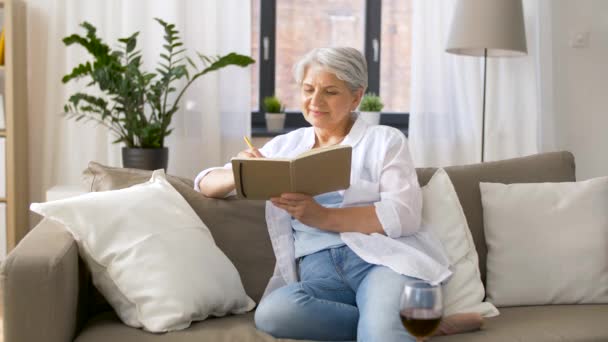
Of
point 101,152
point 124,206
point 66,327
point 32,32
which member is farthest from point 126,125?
point 66,327

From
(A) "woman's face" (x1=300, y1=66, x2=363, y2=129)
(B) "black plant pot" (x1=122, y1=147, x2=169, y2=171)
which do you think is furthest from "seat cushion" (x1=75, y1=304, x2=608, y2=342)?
(B) "black plant pot" (x1=122, y1=147, x2=169, y2=171)

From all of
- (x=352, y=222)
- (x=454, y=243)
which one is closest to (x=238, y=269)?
(x=352, y=222)

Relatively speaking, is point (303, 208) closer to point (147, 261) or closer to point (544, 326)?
point (147, 261)

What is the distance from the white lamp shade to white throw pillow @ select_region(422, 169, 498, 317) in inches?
66.5

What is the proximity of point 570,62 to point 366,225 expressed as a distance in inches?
117

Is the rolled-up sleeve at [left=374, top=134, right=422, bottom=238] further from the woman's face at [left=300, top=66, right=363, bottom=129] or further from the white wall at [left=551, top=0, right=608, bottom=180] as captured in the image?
the white wall at [left=551, top=0, right=608, bottom=180]

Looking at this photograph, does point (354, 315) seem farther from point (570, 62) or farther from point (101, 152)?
point (570, 62)

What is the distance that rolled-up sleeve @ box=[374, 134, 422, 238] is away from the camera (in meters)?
2.25

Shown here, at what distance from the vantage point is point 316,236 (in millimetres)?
2312

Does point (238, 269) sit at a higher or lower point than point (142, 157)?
lower

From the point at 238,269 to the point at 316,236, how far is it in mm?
260

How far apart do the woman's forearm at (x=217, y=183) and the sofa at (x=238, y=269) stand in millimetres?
27

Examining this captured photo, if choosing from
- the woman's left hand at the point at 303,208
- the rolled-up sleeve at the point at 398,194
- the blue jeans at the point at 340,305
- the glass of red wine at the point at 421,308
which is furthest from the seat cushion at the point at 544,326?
the glass of red wine at the point at 421,308

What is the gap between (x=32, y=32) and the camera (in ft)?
13.6
